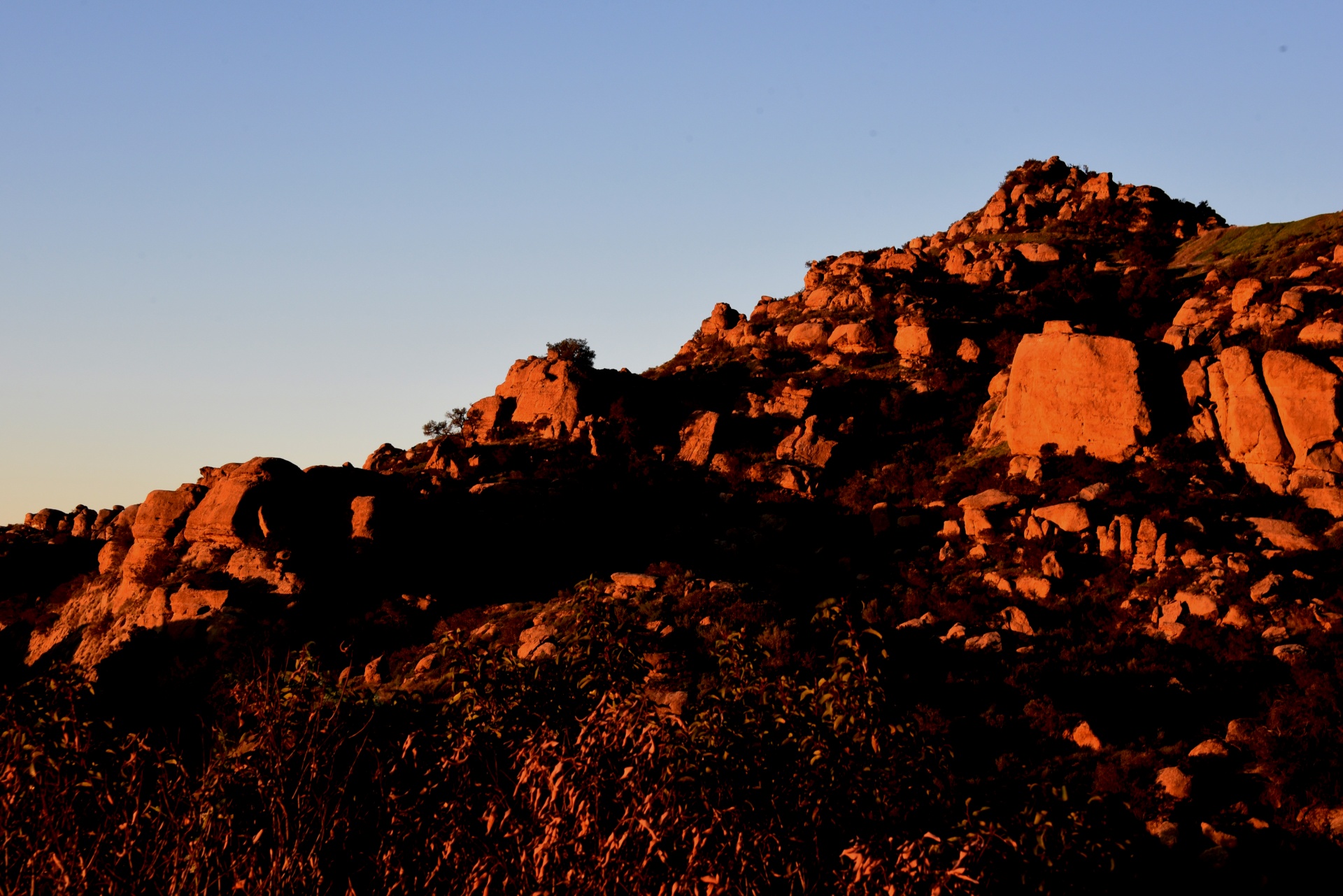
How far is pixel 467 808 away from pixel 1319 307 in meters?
41.4

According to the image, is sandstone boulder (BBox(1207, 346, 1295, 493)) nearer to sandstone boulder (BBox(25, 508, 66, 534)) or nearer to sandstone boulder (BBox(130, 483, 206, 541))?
sandstone boulder (BBox(130, 483, 206, 541))

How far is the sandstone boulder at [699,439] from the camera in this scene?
137ft

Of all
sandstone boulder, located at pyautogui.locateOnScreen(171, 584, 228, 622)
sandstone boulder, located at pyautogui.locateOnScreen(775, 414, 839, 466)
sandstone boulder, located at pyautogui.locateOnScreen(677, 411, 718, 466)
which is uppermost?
sandstone boulder, located at pyautogui.locateOnScreen(677, 411, 718, 466)

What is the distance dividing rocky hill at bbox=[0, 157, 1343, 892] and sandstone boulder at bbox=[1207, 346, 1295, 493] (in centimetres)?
11

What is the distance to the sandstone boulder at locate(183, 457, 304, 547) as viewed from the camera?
32.2 metres

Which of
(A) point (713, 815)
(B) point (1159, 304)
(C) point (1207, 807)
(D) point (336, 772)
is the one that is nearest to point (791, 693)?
(A) point (713, 815)

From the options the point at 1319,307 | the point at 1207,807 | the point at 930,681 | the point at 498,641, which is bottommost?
the point at 1207,807

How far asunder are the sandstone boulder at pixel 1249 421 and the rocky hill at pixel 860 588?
0.38 ft

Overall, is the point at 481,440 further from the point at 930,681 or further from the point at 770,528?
the point at 930,681

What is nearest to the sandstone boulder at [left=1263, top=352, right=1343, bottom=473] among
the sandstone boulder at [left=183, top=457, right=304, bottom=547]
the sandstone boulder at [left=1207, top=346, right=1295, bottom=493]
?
the sandstone boulder at [left=1207, top=346, right=1295, bottom=493]

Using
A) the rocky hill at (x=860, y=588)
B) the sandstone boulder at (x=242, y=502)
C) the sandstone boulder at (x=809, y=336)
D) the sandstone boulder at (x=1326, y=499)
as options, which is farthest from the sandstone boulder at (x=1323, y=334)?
the sandstone boulder at (x=242, y=502)

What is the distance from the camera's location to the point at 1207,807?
18406 millimetres

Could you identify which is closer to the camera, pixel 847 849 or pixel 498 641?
pixel 847 849

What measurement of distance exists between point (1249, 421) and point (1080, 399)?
5434mm
